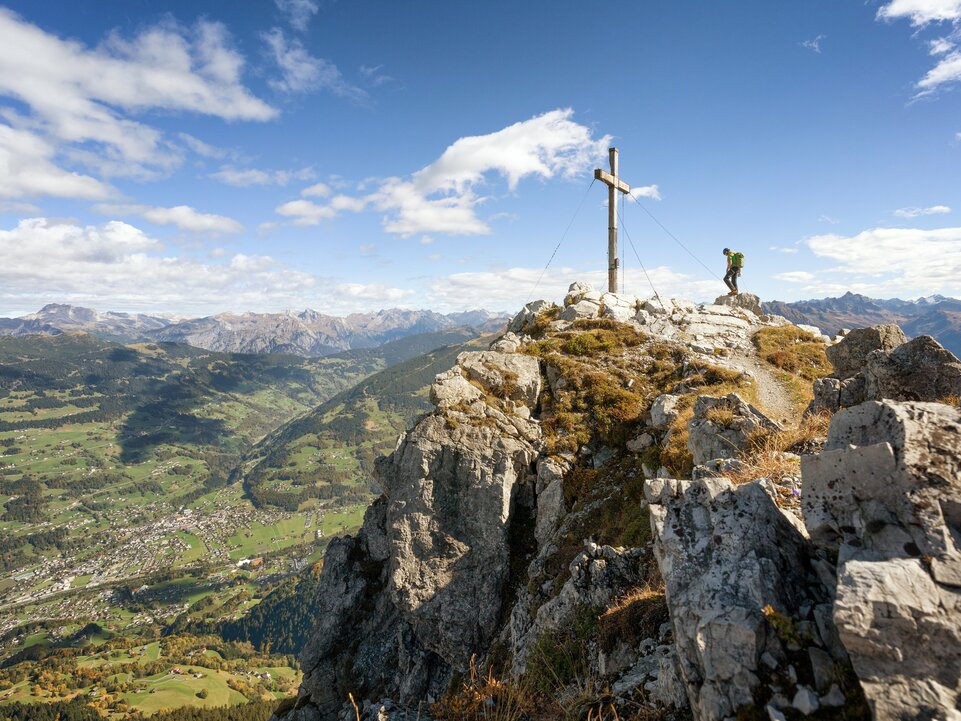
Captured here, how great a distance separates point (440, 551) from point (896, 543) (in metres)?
17.3

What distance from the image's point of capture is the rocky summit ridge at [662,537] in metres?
5.42

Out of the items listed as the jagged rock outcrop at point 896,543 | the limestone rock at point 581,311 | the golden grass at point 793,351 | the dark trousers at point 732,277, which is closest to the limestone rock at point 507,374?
the limestone rock at point 581,311

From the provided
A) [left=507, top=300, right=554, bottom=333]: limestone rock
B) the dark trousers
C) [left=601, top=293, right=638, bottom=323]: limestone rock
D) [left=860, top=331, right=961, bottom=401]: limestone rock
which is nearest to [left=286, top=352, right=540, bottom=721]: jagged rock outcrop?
[left=507, top=300, right=554, bottom=333]: limestone rock

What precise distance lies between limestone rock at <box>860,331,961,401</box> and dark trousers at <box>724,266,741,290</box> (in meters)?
25.8

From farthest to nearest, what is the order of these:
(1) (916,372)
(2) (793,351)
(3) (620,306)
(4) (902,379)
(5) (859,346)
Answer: (3) (620,306) < (2) (793,351) < (5) (859,346) < (4) (902,379) < (1) (916,372)

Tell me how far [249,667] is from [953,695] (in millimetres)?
231444

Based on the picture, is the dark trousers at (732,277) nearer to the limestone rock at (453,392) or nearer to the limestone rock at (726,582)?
the limestone rock at (453,392)

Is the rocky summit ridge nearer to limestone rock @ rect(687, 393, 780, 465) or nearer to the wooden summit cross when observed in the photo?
limestone rock @ rect(687, 393, 780, 465)

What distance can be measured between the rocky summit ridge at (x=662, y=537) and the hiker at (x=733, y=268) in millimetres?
2703

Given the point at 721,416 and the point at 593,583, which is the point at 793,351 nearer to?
the point at 721,416

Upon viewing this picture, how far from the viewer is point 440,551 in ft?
64.8

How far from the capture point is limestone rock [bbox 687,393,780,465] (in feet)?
42.1

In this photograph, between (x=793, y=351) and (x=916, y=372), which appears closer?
(x=916, y=372)

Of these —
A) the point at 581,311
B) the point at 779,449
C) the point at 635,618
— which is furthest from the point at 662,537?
the point at 581,311
